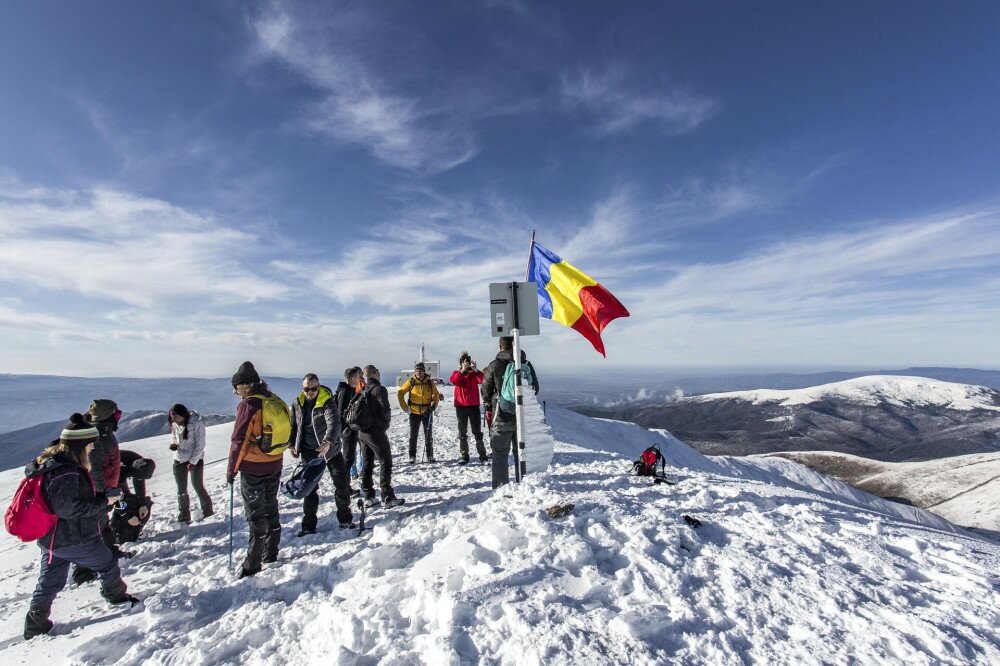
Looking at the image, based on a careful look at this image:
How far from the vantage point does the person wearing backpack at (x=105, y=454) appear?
596cm

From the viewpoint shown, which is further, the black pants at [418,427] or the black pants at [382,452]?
the black pants at [418,427]

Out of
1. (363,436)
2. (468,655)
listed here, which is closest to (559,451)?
(363,436)

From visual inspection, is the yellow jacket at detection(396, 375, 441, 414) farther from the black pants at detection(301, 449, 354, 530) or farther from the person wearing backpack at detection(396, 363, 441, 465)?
the black pants at detection(301, 449, 354, 530)

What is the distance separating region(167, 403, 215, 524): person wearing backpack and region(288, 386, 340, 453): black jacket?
210cm

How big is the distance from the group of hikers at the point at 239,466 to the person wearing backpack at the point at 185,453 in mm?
→ 18

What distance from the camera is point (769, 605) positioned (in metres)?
4.05

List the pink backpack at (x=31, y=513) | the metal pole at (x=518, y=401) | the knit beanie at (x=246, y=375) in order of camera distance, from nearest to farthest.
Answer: the pink backpack at (x=31, y=513) < the knit beanie at (x=246, y=375) < the metal pole at (x=518, y=401)

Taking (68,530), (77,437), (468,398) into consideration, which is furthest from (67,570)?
(468,398)

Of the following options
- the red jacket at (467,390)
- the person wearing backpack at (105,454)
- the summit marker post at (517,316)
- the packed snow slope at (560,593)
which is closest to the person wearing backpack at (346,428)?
the packed snow slope at (560,593)

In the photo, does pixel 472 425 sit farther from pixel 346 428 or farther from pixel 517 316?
pixel 517 316

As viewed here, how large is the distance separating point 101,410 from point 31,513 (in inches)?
90.7

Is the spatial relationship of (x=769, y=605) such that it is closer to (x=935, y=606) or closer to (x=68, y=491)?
(x=935, y=606)

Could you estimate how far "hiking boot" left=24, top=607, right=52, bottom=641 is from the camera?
4.39m

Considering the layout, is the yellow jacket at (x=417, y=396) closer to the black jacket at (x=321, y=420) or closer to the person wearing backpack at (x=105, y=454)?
the black jacket at (x=321, y=420)
